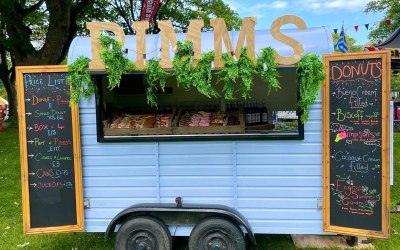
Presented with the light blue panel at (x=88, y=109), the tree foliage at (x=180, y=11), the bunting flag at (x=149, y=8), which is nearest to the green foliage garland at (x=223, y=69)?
the light blue panel at (x=88, y=109)

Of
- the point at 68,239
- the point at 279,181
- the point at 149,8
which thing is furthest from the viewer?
the point at 149,8

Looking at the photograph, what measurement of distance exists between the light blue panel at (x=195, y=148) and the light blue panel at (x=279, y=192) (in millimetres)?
450

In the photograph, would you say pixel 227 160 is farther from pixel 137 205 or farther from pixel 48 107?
pixel 48 107

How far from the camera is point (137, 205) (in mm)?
3846

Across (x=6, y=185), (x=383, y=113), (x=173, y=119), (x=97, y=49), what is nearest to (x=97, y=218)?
(x=173, y=119)

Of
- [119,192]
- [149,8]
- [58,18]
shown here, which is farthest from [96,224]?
[149,8]

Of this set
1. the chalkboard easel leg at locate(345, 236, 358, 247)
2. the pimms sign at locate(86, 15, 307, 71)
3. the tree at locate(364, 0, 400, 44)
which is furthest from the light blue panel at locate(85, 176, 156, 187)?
the tree at locate(364, 0, 400, 44)

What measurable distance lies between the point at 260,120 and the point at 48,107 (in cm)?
264

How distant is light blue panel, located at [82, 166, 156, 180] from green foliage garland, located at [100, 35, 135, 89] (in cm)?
98

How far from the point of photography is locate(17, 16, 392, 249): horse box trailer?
3554mm

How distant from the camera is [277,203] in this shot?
12.4ft

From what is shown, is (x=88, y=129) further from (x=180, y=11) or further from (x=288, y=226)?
(x=180, y=11)

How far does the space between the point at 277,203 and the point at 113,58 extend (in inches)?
85.3

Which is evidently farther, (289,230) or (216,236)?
(289,230)
